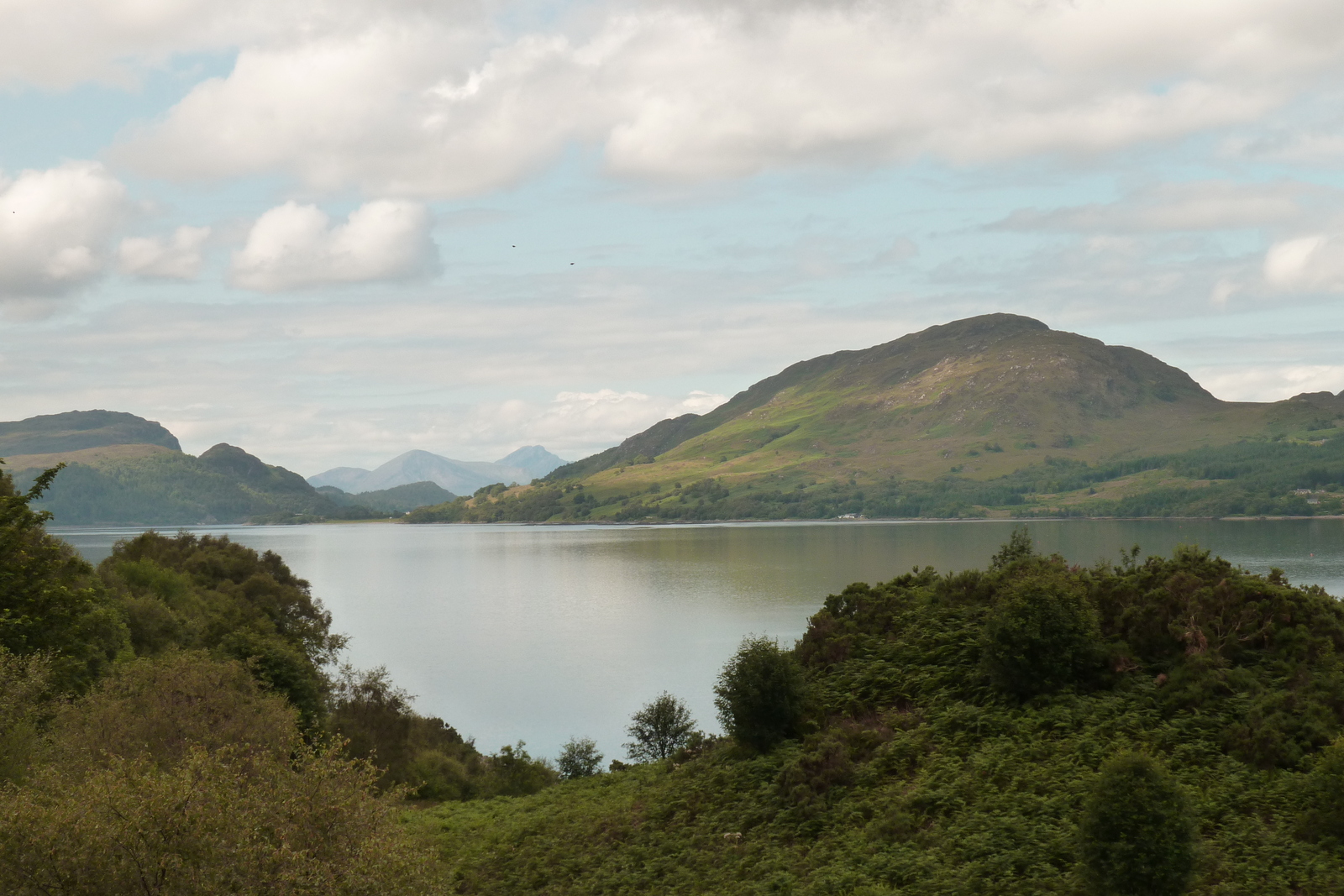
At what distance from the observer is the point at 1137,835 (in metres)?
18.2

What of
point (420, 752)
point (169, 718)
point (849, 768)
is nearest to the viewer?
point (849, 768)

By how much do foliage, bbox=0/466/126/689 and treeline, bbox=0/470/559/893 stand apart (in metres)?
0.08

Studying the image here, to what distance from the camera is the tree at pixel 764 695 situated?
32.4 meters

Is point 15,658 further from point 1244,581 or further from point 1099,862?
point 1244,581

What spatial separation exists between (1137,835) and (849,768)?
10980mm

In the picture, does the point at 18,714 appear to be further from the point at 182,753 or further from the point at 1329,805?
the point at 1329,805

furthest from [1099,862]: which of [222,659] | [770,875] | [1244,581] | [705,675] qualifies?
[705,675]

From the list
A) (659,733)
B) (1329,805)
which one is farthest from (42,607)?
(1329,805)

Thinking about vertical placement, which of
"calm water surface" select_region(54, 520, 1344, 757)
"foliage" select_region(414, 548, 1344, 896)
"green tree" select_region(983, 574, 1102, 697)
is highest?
"green tree" select_region(983, 574, 1102, 697)

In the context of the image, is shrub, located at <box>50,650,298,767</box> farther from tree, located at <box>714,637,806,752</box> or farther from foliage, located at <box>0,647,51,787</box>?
→ tree, located at <box>714,637,806,752</box>

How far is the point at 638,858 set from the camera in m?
28.7

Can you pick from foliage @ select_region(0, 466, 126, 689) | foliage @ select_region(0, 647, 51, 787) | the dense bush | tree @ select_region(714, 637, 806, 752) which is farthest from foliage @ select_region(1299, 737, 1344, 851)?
foliage @ select_region(0, 466, 126, 689)

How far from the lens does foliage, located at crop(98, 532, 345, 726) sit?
49.7 m

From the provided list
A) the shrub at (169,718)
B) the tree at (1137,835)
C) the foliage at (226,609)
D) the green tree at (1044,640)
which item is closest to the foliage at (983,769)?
the green tree at (1044,640)
